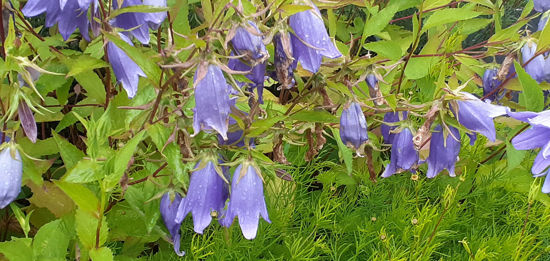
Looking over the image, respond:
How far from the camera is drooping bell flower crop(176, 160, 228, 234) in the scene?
3.45ft

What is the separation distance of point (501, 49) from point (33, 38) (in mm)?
1303

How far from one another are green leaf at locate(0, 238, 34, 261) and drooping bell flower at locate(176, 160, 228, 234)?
0.27 meters

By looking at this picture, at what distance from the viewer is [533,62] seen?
1687 millimetres

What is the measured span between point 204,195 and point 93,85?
1.49ft

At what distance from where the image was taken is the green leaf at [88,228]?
3.22ft

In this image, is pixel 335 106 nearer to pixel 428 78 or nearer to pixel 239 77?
pixel 239 77

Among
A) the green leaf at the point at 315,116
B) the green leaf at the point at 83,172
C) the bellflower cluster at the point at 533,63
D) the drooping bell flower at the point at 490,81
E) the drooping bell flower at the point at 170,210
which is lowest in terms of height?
the drooping bell flower at the point at 490,81

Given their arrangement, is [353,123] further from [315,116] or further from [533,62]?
[533,62]

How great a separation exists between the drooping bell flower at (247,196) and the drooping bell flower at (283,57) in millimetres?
170

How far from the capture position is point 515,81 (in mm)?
1677

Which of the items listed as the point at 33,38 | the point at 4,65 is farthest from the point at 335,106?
the point at 33,38

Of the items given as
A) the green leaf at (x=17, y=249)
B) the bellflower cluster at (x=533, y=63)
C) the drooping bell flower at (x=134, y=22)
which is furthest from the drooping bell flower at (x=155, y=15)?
the bellflower cluster at (x=533, y=63)

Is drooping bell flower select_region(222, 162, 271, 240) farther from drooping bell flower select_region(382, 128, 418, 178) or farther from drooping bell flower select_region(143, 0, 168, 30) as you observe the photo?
drooping bell flower select_region(382, 128, 418, 178)

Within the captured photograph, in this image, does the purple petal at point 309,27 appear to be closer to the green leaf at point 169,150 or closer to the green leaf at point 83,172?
the green leaf at point 169,150
